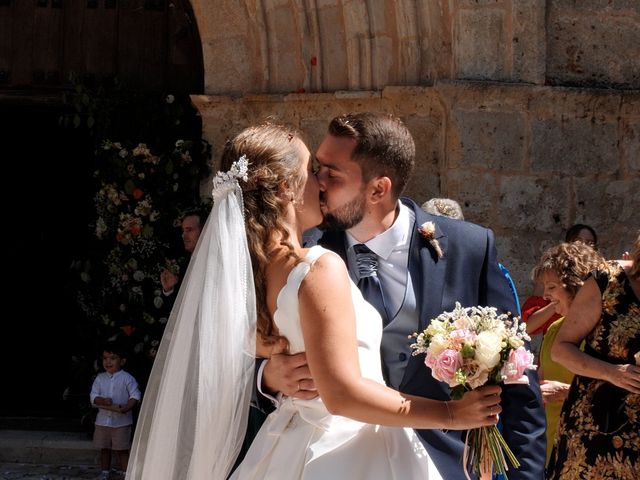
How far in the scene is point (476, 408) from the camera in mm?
2623

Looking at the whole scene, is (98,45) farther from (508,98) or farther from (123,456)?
(508,98)

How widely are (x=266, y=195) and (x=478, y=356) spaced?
0.66 meters

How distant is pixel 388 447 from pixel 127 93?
474 cm

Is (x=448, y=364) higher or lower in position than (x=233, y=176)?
lower

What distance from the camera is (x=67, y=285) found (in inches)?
293

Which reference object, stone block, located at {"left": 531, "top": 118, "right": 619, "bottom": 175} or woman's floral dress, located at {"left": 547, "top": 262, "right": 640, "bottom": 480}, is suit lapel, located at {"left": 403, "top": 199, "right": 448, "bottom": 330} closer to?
woman's floral dress, located at {"left": 547, "top": 262, "right": 640, "bottom": 480}

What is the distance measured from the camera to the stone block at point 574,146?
6.21 m

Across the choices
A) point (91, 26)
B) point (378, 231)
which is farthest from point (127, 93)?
point (378, 231)

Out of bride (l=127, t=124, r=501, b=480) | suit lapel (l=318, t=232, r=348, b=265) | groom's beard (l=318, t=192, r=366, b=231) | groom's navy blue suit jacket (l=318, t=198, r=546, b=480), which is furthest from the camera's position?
suit lapel (l=318, t=232, r=348, b=265)

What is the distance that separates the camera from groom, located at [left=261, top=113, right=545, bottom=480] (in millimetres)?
2996

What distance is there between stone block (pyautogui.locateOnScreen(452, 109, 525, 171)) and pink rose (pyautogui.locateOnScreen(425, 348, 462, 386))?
11.6 feet

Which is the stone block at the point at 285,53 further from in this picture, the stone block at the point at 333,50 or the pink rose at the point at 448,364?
the pink rose at the point at 448,364

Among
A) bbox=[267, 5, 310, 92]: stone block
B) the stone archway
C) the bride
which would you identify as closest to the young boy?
the stone archway

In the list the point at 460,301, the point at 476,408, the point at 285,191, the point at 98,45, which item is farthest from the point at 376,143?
the point at 98,45
